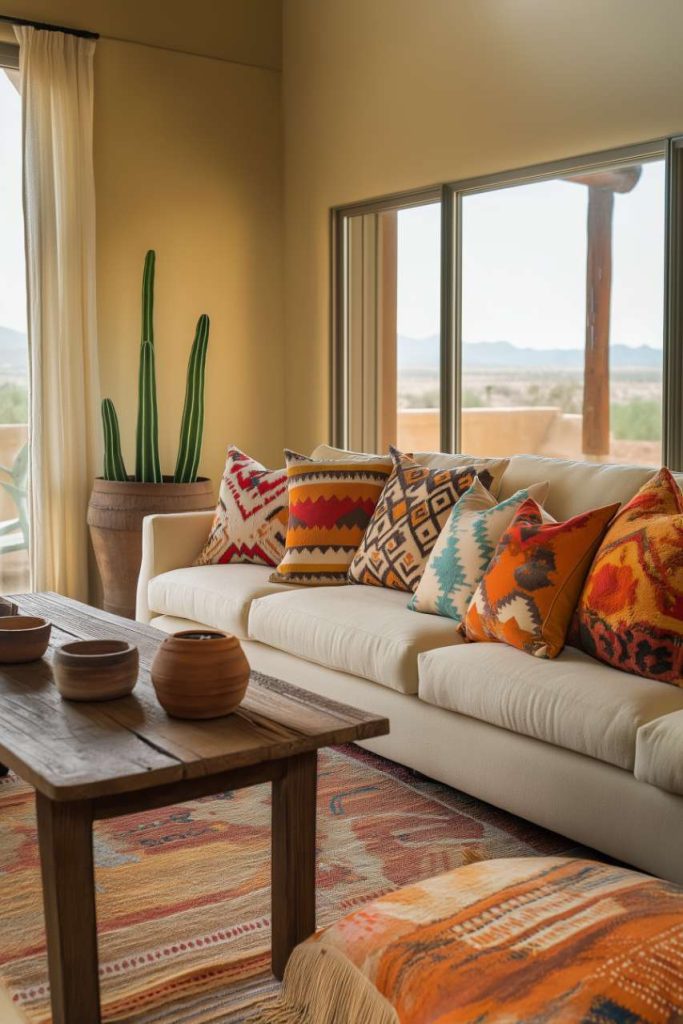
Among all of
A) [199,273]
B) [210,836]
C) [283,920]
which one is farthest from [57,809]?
[199,273]

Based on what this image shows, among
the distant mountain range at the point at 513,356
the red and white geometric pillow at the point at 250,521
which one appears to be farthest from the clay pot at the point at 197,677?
the distant mountain range at the point at 513,356

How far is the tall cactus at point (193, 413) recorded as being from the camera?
5.25m

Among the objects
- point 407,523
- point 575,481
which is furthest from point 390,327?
point 575,481

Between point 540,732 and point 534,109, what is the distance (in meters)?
2.78

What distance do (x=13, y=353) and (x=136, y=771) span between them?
3779 mm

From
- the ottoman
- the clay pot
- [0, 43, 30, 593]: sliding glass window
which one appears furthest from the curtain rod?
the ottoman

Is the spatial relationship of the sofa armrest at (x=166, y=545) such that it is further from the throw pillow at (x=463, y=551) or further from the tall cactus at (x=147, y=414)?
the throw pillow at (x=463, y=551)

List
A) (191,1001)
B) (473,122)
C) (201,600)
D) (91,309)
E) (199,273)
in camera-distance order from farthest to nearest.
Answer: (199,273), (91,309), (473,122), (201,600), (191,1001)

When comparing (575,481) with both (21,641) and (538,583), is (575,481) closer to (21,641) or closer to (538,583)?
(538,583)

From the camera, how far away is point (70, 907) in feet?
5.89

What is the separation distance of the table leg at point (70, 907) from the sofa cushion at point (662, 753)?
3.75 feet

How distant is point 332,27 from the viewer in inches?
214

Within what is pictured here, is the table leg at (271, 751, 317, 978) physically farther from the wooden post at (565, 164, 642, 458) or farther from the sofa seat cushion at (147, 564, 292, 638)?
the wooden post at (565, 164, 642, 458)

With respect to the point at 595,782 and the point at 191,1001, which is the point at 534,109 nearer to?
the point at 595,782
